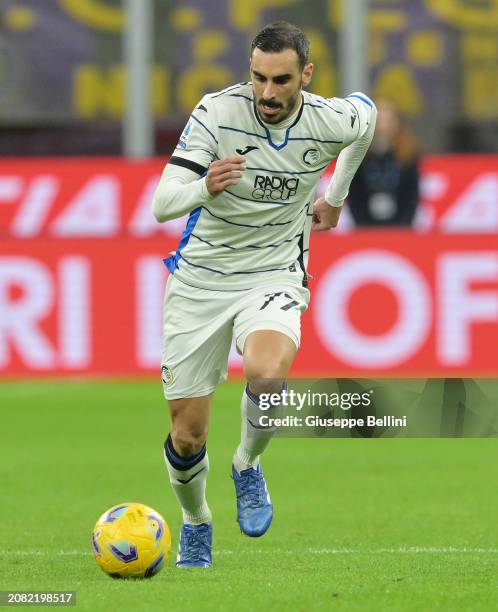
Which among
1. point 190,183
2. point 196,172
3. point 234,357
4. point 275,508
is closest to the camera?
point 190,183

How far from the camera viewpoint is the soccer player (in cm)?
676

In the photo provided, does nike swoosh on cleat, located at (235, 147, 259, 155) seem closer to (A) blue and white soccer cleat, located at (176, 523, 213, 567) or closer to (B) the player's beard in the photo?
(B) the player's beard

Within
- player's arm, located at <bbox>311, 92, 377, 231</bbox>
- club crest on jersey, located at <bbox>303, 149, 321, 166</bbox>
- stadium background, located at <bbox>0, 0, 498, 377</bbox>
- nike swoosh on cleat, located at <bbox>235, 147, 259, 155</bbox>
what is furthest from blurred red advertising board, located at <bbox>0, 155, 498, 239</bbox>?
nike swoosh on cleat, located at <bbox>235, 147, 259, 155</bbox>

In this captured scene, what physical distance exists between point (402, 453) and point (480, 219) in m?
5.04

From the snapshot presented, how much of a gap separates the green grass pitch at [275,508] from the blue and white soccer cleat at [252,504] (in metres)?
0.16

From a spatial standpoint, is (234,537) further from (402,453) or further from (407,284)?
(407,284)

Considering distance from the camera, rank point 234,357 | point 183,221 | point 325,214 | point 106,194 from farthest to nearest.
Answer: point 106,194, point 183,221, point 234,357, point 325,214

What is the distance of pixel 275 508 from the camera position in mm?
8906

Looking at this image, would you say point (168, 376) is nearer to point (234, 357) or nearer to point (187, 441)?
point (187, 441)

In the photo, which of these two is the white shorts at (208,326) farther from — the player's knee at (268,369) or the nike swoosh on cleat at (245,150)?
the nike swoosh on cleat at (245,150)

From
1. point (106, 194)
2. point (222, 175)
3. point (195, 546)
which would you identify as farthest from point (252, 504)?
point (106, 194)

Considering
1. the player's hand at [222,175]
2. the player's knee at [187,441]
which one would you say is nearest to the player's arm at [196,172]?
the player's hand at [222,175]

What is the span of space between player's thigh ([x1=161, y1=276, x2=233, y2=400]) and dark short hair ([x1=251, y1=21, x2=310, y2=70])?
3.47 feet

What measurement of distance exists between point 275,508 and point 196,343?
2149mm
